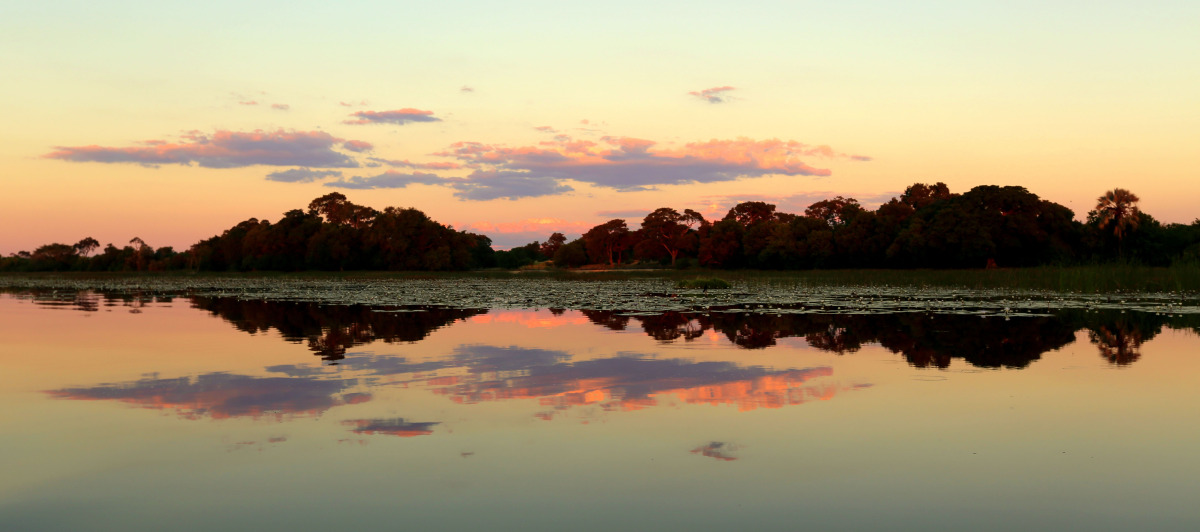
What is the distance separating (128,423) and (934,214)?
7548 cm

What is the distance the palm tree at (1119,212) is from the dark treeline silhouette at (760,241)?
0.09m

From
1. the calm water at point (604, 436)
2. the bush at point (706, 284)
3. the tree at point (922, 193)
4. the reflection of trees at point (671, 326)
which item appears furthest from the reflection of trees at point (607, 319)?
the tree at point (922, 193)

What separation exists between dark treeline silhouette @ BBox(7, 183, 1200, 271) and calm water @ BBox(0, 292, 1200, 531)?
31.2 meters

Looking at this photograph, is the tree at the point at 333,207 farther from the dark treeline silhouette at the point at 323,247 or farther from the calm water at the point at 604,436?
the calm water at the point at 604,436

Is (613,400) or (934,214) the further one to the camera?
(934,214)

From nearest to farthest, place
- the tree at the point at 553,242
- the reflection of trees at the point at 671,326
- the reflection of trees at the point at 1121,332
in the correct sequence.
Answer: the reflection of trees at the point at 1121,332
the reflection of trees at the point at 671,326
the tree at the point at 553,242

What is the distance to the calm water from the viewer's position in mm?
4684

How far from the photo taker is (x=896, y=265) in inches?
2896

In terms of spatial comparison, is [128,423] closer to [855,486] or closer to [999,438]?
[855,486]

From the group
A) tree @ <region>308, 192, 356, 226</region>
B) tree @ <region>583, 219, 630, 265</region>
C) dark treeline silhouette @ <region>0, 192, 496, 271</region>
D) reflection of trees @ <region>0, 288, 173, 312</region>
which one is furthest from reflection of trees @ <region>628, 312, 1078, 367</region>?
tree @ <region>583, 219, 630, 265</region>

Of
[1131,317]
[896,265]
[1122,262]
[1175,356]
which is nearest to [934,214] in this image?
[896,265]

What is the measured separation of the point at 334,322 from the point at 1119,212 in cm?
7237

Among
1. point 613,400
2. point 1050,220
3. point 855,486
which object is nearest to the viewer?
point 855,486

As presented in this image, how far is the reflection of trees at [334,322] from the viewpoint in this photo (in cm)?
1472
